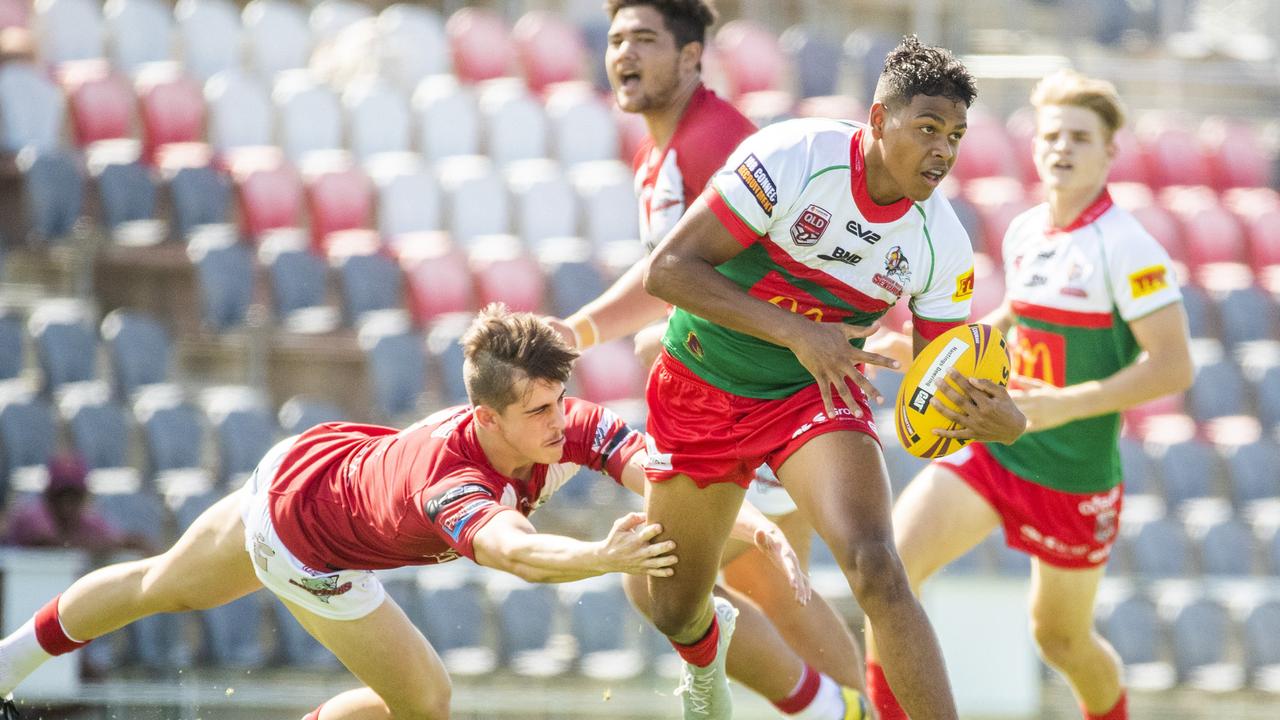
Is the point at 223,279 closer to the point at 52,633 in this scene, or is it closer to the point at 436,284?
the point at 436,284

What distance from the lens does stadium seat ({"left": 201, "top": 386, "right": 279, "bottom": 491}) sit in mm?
9312

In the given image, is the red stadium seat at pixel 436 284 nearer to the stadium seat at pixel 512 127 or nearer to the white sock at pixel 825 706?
the stadium seat at pixel 512 127

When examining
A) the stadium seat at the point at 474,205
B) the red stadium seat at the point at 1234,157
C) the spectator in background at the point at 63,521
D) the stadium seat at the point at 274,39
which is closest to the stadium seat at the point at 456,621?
the spectator in background at the point at 63,521

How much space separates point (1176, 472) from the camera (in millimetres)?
11445

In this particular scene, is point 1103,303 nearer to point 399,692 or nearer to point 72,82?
point 399,692

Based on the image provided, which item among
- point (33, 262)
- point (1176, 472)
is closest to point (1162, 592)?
point (1176, 472)

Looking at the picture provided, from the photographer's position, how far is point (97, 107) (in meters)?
10.9

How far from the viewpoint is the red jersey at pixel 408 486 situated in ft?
13.8

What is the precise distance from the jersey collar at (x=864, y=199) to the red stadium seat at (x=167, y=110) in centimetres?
795

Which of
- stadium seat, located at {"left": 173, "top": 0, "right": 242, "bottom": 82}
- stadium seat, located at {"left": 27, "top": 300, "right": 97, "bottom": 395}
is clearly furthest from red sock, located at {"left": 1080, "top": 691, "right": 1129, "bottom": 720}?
stadium seat, located at {"left": 173, "top": 0, "right": 242, "bottom": 82}

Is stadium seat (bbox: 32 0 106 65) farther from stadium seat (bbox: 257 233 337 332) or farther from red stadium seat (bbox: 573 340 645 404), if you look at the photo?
red stadium seat (bbox: 573 340 645 404)

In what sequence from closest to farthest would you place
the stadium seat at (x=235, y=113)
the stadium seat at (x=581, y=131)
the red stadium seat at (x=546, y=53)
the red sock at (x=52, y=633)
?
the red sock at (x=52, y=633)
the stadium seat at (x=235, y=113)
the stadium seat at (x=581, y=131)
the red stadium seat at (x=546, y=53)

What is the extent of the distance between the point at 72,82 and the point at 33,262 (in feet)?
4.83

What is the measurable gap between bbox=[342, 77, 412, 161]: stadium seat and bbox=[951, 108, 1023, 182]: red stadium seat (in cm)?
502
